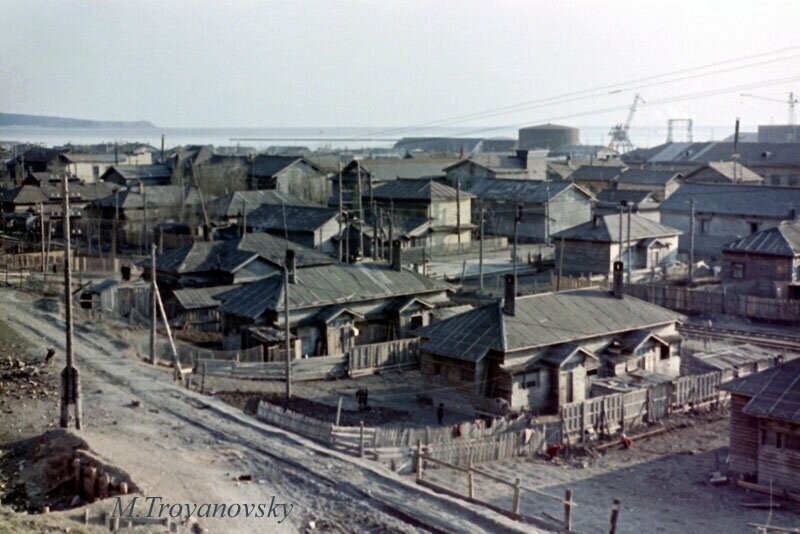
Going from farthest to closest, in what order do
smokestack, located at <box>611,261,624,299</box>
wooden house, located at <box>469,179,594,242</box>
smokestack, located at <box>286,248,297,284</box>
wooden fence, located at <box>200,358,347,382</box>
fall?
wooden house, located at <box>469,179,594,242</box> < smokestack, located at <box>286,248,297,284</box> < smokestack, located at <box>611,261,624,299</box> < wooden fence, located at <box>200,358,347,382</box>

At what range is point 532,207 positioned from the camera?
71312mm

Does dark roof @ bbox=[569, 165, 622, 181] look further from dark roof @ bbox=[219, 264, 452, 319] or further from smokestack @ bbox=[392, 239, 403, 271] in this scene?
dark roof @ bbox=[219, 264, 452, 319]

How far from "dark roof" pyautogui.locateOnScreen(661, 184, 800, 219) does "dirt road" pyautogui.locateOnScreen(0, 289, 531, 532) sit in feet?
132

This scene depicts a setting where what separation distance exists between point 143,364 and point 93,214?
130 ft

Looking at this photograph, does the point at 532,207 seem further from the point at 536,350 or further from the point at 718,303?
the point at 536,350

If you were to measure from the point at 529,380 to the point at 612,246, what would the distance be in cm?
2532

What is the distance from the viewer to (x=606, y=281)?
50.6 meters

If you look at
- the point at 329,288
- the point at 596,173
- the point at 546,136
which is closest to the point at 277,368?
the point at 329,288

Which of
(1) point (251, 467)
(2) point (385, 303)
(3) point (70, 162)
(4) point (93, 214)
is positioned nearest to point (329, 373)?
(2) point (385, 303)

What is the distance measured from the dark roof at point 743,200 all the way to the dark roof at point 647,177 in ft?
54.9

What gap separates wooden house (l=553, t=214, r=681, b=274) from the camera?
175 feet

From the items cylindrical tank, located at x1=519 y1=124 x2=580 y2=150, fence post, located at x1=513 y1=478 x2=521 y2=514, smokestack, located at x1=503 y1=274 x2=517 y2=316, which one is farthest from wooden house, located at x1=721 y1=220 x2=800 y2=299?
cylindrical tank, located at x1=519 y1=124 x2=580 y2=150

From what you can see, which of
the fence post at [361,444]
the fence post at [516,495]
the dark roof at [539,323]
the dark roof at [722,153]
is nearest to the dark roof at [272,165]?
the dark roof at [722,153]

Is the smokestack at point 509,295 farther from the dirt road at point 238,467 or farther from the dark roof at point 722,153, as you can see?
the dark roof at point 722,153
